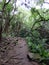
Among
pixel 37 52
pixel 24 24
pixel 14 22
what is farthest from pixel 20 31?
pixel 37 52

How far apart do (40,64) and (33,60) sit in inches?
23.2

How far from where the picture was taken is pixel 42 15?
19.8 metres

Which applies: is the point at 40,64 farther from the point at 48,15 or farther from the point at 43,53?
the point at 48,15

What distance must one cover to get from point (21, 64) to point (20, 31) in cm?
1537

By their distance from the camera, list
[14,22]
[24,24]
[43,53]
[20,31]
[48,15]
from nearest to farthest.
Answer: [43,53], [48,15], [20,31], [14,22], [24,24]

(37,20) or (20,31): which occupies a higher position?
(37,20)

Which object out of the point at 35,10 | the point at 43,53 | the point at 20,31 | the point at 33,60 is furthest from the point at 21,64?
the point at 20,31

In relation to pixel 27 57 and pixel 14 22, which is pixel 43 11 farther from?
pixel 27 57

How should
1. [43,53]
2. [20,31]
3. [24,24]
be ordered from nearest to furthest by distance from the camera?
[43,53] < [20,31] < [24,24]

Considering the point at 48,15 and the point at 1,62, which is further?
the point at 48,15

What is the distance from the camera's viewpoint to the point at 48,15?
19281mm

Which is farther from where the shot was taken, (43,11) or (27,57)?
(43,11)

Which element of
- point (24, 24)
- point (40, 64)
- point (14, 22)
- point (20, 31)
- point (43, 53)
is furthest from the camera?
point (24, 24)

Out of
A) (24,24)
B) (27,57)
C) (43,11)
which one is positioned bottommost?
(24,24)
